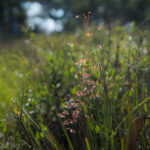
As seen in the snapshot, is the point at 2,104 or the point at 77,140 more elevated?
the point at 2,104

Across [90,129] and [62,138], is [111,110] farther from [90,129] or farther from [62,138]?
[62,138]

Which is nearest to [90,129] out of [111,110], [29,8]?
[111,110]

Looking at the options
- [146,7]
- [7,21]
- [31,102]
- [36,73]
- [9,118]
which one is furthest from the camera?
[146,7]

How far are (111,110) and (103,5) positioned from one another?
1670 cm

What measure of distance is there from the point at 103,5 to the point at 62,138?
54.0 ft

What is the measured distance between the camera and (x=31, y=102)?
53.7 inches

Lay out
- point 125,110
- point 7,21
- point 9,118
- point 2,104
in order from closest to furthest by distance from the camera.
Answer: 1. point 125,110
2. point 9,118
3. point 2,104
4. point 7,21

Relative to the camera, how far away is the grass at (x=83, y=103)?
980 millimetres

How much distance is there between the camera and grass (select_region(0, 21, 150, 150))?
3.22 feet

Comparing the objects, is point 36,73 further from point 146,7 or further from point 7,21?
point 146,7

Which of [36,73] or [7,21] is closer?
[36,73]

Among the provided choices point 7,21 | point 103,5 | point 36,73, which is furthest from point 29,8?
point 36,73

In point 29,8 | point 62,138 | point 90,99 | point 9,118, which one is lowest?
point 62,138

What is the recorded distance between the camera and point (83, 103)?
1015 millimetres
